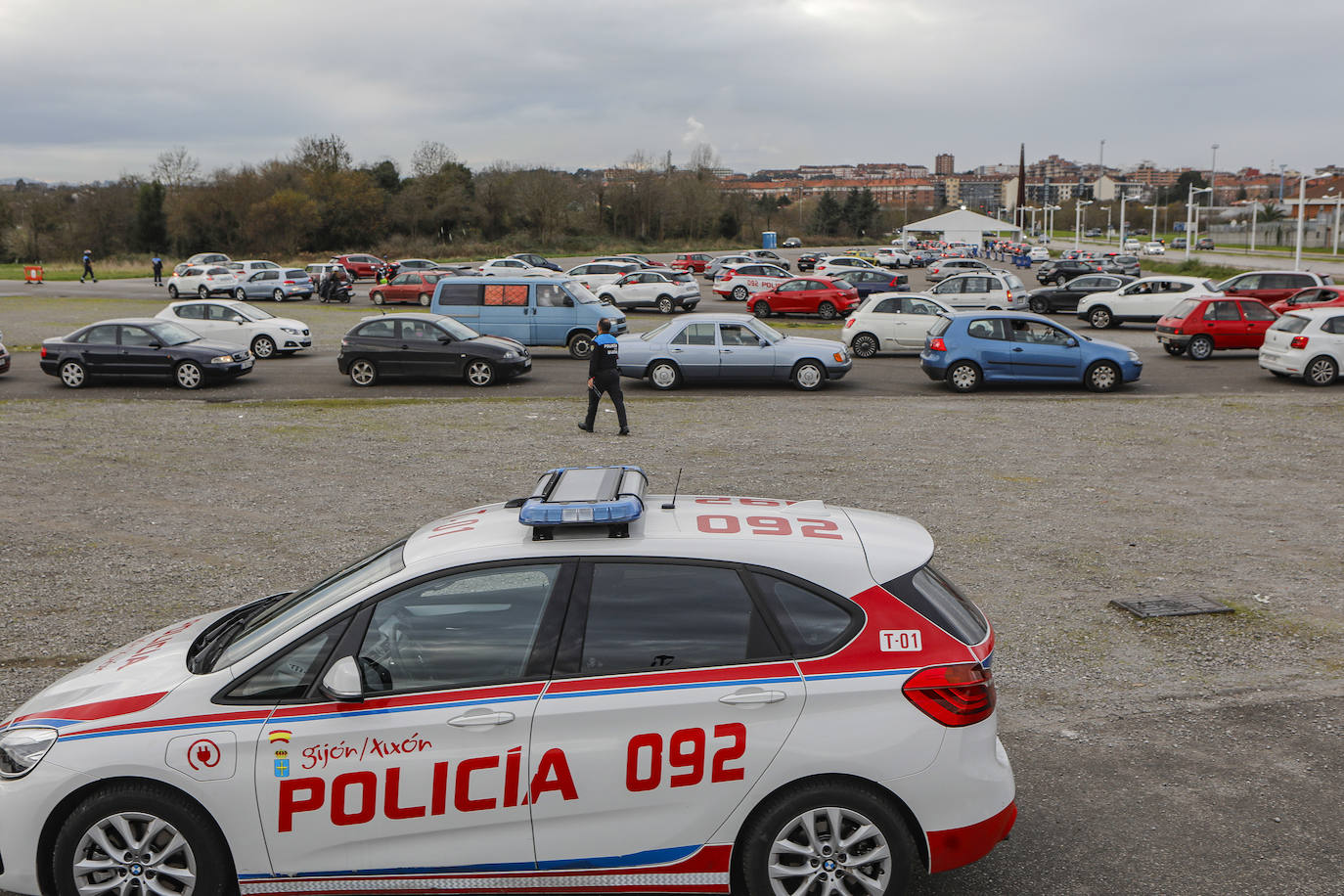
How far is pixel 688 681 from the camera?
13.3 feet

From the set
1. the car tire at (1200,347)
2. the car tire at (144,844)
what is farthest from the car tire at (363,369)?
the car tire at (1200,347)

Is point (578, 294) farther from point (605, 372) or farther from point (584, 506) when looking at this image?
point (584, 506)

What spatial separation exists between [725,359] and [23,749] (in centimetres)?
1807

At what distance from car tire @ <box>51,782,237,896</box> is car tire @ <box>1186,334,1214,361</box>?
2670 cm

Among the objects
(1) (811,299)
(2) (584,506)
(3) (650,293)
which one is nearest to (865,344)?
(1) (811,299)

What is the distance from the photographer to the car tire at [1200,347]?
2617 centimetres

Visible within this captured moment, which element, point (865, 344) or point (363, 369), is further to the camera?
point (865, 344)

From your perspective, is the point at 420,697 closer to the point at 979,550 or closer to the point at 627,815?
the point at 627,815

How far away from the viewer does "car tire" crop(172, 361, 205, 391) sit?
72.2 feet

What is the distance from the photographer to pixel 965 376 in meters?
21.5

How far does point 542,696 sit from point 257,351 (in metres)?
25.5

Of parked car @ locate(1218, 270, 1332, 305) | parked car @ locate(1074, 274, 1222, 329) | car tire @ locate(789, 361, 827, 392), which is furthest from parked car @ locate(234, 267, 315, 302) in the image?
parked car @ locate(1218, 270, 1332, 305)

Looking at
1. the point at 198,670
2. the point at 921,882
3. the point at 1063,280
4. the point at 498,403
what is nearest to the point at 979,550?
the point at 921,882

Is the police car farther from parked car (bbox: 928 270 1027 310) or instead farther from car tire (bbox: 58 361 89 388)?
parked car (bbox: 928 270 1027 310)
